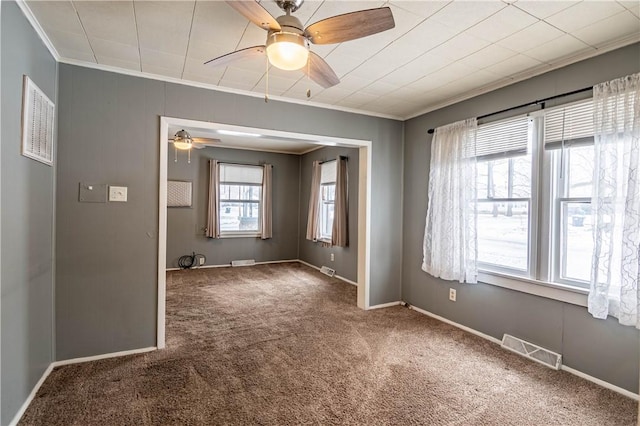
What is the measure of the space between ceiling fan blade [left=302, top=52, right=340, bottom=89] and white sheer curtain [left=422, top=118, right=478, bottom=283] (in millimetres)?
1844

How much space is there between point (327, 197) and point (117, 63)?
4.24 metres

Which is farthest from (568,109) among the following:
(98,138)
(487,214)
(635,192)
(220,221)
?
(220,221)

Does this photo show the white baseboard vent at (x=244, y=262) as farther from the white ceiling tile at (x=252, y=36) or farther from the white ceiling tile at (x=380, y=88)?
the white ceiling tile at (x=252, y=36)

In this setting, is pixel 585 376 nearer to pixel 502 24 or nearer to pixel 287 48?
pixel 502 24

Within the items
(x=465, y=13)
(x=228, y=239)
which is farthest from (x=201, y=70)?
(x=228, y=239)

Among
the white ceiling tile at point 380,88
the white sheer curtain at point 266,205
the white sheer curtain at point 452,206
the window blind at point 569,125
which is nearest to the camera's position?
the window blind at point 569,125

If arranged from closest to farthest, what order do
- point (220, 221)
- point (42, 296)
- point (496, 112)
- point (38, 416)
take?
point (38, 416) → point (42, 296) → point (496, 112) → point (220, 221)

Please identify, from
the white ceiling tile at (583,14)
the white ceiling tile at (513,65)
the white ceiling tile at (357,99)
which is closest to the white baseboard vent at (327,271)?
the white ceiling tile at (357,99)

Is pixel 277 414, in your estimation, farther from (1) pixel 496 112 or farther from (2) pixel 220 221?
(2) pixel 220 221

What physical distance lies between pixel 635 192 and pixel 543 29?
1286mm

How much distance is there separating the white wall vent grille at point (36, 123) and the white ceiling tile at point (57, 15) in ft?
1.38

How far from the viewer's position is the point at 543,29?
2133mm

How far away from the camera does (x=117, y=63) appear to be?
8.89ft

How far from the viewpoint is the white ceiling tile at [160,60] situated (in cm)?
253
